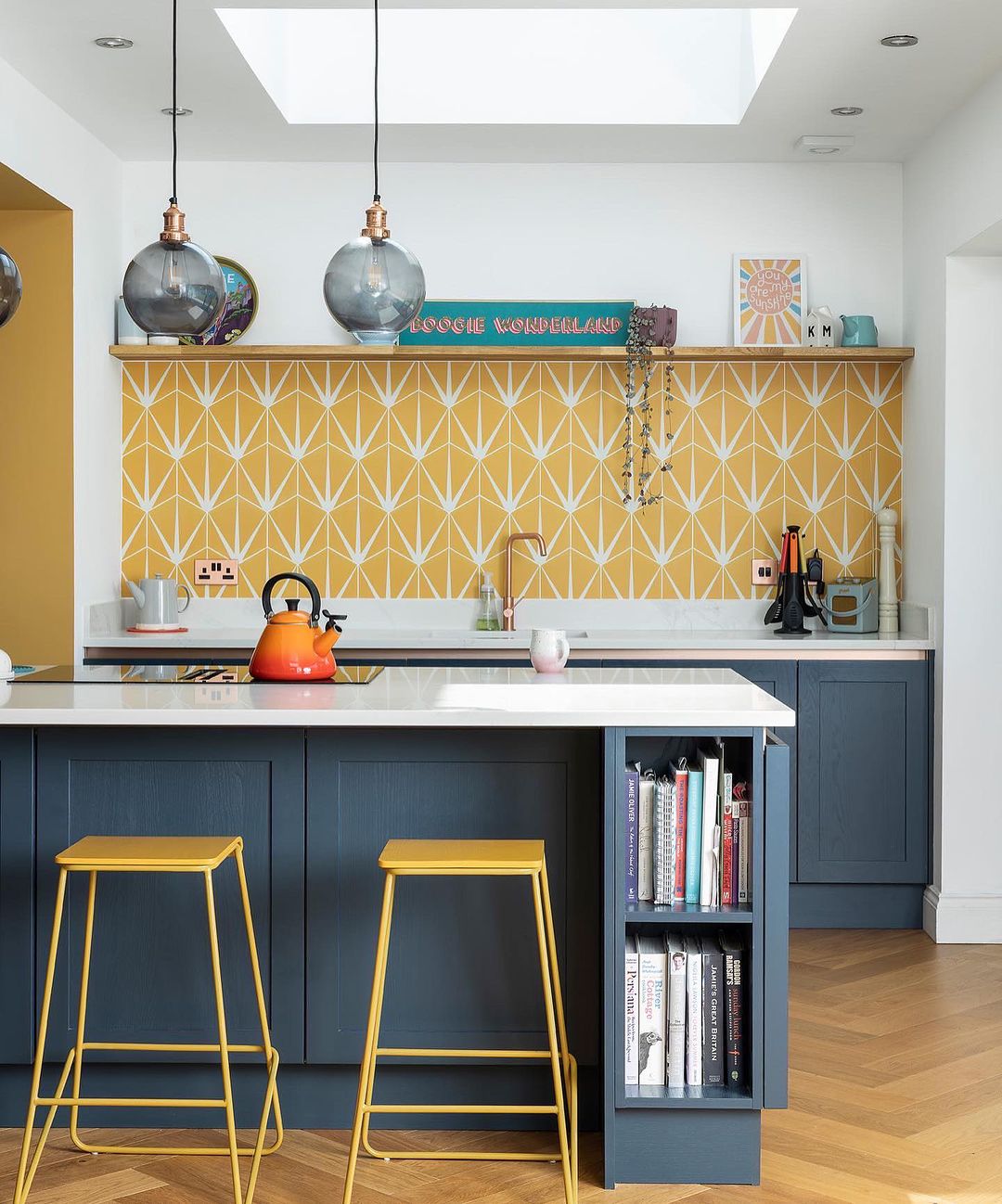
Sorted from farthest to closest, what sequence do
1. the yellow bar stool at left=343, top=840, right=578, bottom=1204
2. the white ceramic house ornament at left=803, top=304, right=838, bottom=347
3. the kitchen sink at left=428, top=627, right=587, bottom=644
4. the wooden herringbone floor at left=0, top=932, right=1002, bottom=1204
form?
the white ceramic house ornament at left=803, top=304, right=838, bottom=347, the kitchen sink at left=428, top=627, right=587, bottom=644, the wooden herringbone floor at left=0, top=932, right=1002, bottom=1204, the yellow bar stool at left=343, top=840, right=578, bottom=1204

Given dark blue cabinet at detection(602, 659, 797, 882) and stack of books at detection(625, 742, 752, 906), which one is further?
dark blue cabinet at detection(602, 659, 797, 882)

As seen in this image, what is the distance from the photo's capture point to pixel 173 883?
281 centimetres

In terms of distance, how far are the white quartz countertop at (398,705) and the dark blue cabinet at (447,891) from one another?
12cm

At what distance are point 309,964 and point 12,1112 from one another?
0.73 metres

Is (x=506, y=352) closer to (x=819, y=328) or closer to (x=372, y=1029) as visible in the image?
(x=819, y=328)

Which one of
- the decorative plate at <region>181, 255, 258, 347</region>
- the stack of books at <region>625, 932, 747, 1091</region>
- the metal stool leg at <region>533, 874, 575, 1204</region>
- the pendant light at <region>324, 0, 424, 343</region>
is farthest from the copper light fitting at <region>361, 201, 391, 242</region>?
the decorative plate at <region>181, 255, 258, 347</region>

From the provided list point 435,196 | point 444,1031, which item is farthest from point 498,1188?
point 435,196

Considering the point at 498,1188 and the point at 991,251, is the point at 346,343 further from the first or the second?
the point at 498,1188

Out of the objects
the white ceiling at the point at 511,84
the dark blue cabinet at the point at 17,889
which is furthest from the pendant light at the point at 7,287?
the white ceiling at the point at 511,84

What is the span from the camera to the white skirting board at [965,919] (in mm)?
4246

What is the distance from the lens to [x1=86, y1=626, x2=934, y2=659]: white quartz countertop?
435cm

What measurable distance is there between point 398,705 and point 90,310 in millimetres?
2579

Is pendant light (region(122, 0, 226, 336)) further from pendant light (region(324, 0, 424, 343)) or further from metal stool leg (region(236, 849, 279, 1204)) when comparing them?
metal stool leg (region(236, 849, 279, 1204))

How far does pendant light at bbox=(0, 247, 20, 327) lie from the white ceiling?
1338 mm
